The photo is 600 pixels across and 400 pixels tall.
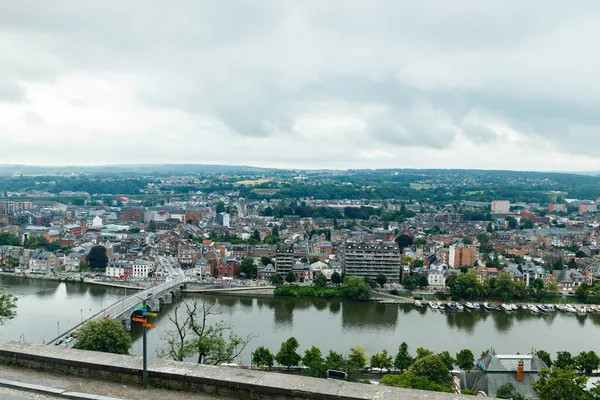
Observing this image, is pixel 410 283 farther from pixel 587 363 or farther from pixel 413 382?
pixel 413 382

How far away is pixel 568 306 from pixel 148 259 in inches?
574

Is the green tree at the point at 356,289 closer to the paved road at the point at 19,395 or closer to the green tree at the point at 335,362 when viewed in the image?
the green tree at the point at 335,362

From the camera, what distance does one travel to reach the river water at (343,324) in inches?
475

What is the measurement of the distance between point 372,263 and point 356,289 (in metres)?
2.76

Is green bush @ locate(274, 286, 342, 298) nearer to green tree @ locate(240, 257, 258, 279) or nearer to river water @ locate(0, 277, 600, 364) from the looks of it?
river water @ locate(0, 277, 600, 364)

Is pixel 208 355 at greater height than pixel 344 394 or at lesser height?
lesser

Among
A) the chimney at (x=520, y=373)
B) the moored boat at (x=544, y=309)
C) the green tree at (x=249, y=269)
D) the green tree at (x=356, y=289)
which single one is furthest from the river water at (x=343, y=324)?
the chimney at (x=520, y=373)

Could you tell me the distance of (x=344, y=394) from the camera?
270cm

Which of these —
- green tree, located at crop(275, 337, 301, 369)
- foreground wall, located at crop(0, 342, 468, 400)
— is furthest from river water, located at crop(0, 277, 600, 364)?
foreground wall, located at crop(0, 342, 468, 400)

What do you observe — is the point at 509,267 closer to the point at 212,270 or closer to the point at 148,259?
the point at 212,270

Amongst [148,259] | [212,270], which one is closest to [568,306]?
[212,270]

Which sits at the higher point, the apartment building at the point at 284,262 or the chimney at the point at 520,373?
the chimney at the point at 520,373

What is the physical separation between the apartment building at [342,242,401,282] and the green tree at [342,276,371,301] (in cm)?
209

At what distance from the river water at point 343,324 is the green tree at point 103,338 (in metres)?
1.54
